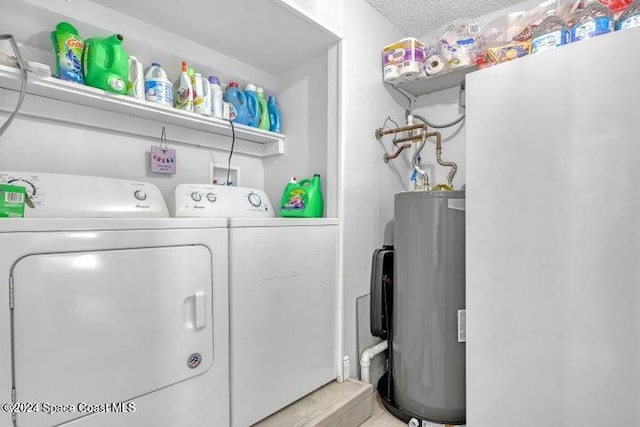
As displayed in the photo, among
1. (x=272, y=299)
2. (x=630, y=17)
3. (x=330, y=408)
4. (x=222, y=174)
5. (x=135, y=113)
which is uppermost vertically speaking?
(x=630, y=17)

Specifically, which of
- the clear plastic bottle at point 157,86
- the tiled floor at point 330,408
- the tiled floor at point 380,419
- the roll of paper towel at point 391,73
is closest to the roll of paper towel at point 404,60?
the roll of paper towel at point 391,73

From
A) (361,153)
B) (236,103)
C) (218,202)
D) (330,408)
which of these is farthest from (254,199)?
(330,408)

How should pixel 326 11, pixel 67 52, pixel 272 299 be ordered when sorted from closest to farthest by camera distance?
pixel 67 52, pixel 272 299, pixel 326 11

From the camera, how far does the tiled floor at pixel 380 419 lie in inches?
67.8

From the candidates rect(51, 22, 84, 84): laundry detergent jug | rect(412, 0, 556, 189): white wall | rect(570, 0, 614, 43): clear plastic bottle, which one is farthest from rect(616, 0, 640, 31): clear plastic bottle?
rect(51, 22, 84, 84): laundry detergent jug

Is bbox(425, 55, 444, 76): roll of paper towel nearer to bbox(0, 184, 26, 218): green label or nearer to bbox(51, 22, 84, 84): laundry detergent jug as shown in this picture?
bbox(51, 22, 84, 84): laundry detergent jug

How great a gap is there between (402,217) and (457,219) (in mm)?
291

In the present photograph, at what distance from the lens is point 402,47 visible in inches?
80.7

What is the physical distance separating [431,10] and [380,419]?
8.58ft

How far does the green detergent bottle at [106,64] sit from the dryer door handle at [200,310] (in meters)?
0.98

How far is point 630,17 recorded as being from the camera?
122 centimetres

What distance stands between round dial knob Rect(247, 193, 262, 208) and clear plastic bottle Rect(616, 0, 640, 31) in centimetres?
178

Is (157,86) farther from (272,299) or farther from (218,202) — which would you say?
(272,299)

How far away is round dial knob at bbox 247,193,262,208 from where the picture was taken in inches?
70.7
